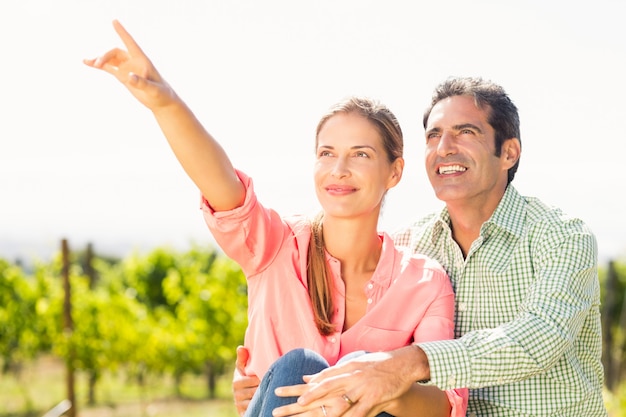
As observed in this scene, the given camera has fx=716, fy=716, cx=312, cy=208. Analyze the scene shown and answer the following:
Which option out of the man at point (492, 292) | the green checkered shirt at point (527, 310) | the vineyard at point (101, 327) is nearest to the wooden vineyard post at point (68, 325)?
the vineyard at point (101, 327)

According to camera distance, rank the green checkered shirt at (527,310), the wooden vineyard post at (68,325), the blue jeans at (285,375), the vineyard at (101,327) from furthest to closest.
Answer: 1. the vineyard at (101,327)
2. the wooden vineyard post at (68,325)
3. the green checkered shirt at (527,310)
4. the blue jeans at (285,375)

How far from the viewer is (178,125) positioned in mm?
2080

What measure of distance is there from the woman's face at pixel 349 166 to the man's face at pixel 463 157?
0.49 meters

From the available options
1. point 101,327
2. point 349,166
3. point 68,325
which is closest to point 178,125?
point 349,166

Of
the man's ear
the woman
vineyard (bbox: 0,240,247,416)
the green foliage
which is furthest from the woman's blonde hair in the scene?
the green foliage

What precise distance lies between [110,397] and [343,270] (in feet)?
35.7

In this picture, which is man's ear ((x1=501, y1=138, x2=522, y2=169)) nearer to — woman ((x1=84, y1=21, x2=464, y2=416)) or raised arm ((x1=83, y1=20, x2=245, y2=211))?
woman ((x1=84, y1=21, x2=464, y2=416))

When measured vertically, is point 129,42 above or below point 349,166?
above

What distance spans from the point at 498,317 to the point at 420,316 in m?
0.46

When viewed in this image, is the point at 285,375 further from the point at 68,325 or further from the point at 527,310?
the point at 68,325

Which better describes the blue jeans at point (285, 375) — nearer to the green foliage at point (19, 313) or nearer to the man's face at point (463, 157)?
the man's face at point (463, 157)

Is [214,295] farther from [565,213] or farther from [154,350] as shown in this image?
[565,213]

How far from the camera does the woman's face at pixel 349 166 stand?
2551mm

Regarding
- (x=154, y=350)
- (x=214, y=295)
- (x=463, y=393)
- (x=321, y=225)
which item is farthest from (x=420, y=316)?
(x=154, y=350)
